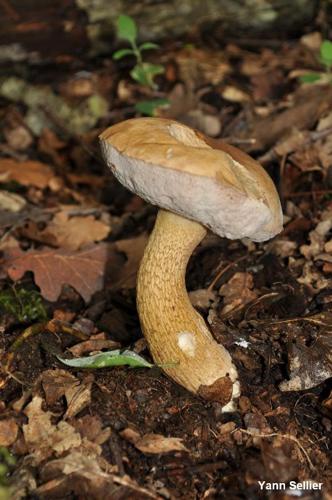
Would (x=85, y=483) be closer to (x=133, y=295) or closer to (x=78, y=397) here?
(x=78, y=397)

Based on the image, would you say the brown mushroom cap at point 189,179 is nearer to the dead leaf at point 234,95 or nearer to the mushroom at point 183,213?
the mushroom at point 183,213

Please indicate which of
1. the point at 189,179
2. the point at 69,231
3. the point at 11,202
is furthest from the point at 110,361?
the point at 11,202

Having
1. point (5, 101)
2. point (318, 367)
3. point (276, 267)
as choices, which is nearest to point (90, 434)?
point (318, 367)

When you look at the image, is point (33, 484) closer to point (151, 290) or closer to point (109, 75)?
point (151, 290)

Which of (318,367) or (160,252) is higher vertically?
(160,252)

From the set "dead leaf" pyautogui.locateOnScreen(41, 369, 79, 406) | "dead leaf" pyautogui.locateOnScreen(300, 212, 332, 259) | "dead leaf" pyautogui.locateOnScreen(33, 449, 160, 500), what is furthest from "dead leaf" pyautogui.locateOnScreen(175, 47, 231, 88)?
"dead leaf" pyautogui.locateOnScreen(33, 449, 160, 500)

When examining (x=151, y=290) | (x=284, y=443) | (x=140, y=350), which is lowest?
(x=284, y=443)
